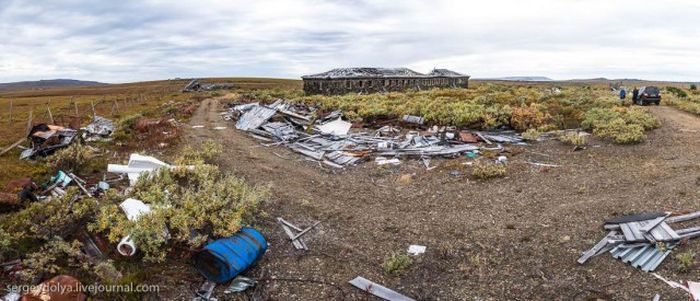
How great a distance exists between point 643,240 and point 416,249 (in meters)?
4.52

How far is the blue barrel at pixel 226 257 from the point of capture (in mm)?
7953

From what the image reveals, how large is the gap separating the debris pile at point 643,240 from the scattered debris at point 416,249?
10.0 ft

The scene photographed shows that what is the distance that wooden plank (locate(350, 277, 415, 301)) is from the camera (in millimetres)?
7832

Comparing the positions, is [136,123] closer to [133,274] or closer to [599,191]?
[133,274]

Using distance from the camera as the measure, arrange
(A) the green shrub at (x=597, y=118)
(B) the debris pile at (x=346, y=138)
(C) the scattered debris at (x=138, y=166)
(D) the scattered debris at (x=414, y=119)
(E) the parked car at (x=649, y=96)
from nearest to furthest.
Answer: (C) the scattered debris at (x=138, y=166) < (B) the debris pile at (x=346, y=138) < (A) the green shrub at (x=597, y=118) < (D) the scattered debris at (x=414, y=119) < (E) the parked car at (x=649, y=96)

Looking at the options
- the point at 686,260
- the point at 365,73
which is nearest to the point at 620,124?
the point at 686,260

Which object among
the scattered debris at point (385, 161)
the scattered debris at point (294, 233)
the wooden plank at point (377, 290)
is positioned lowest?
the wooden plank at point (377, 290)

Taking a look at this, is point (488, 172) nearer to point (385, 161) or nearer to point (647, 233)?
point (385, 161)

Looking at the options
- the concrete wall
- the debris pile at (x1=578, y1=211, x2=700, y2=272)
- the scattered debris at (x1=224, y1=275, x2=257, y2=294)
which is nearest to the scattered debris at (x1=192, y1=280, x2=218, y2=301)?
the scattered debris at (x1=224, y1=275, x2=257, y2=294)

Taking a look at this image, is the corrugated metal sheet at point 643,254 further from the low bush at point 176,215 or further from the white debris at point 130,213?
the white debris at point 130,213

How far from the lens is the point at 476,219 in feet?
36.2

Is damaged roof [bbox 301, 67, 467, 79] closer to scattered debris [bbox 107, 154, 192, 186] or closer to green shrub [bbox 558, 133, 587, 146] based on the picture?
green shrub [bbox 558, 133, 587, 146]

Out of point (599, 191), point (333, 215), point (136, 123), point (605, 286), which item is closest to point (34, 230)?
point (333, 215)

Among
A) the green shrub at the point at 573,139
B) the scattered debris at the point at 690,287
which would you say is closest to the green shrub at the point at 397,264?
the scattered debris at the point at 690,287
